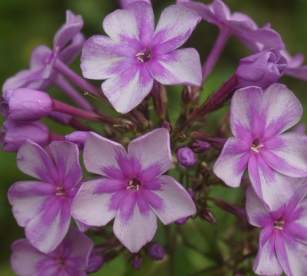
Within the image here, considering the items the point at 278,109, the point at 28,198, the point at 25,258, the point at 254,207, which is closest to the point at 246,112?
the point at 278,109

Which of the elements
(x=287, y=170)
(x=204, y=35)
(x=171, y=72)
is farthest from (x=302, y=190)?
(x=204, y=35)

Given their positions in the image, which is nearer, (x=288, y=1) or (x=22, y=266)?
(x=22, y=266)

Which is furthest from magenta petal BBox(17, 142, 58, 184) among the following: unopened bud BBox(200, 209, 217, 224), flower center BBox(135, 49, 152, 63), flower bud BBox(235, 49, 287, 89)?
flower bud BBox(235, 49, 287, 89)

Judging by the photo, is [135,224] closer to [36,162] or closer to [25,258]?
[36,162]

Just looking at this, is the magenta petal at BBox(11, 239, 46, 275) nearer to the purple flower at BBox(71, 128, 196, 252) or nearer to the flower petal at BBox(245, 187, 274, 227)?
the purple flower at BBox(71, 128, 196, 252)

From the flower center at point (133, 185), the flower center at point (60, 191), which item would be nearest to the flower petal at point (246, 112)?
the flower center at point (133, 185)

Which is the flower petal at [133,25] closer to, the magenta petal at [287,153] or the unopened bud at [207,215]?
the magenta petal at [287,153]

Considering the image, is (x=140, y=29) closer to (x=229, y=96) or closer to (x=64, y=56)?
(x=229, y=96)
